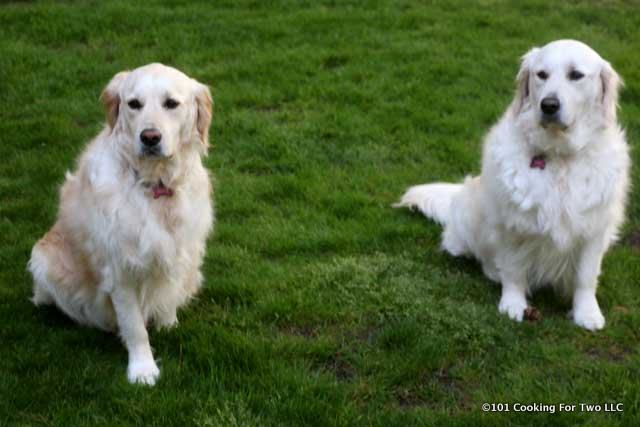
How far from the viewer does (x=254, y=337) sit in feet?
12.8

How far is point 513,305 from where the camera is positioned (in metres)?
4.26

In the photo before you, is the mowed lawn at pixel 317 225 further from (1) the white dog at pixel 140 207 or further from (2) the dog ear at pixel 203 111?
(2) the dog ear at pixel 203 111

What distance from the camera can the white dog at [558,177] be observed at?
13.1 feet

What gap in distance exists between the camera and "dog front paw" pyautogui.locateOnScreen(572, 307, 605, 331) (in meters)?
4.09

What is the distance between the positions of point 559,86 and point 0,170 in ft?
13.6

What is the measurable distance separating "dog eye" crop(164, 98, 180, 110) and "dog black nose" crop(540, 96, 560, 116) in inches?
71.3

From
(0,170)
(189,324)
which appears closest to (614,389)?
(189,324)

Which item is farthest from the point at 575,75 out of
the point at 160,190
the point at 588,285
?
the point at 160,190

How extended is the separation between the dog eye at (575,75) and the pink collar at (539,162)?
0.42 m

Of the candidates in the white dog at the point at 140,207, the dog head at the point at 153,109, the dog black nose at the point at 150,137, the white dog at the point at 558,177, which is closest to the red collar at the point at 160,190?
the white dog at the point at 140,207

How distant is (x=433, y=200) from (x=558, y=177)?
47.6 inches

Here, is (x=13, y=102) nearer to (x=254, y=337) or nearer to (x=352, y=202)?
(x=352, y=202)

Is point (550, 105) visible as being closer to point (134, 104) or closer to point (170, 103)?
point (170, 103)

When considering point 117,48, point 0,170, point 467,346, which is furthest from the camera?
point 117,48
